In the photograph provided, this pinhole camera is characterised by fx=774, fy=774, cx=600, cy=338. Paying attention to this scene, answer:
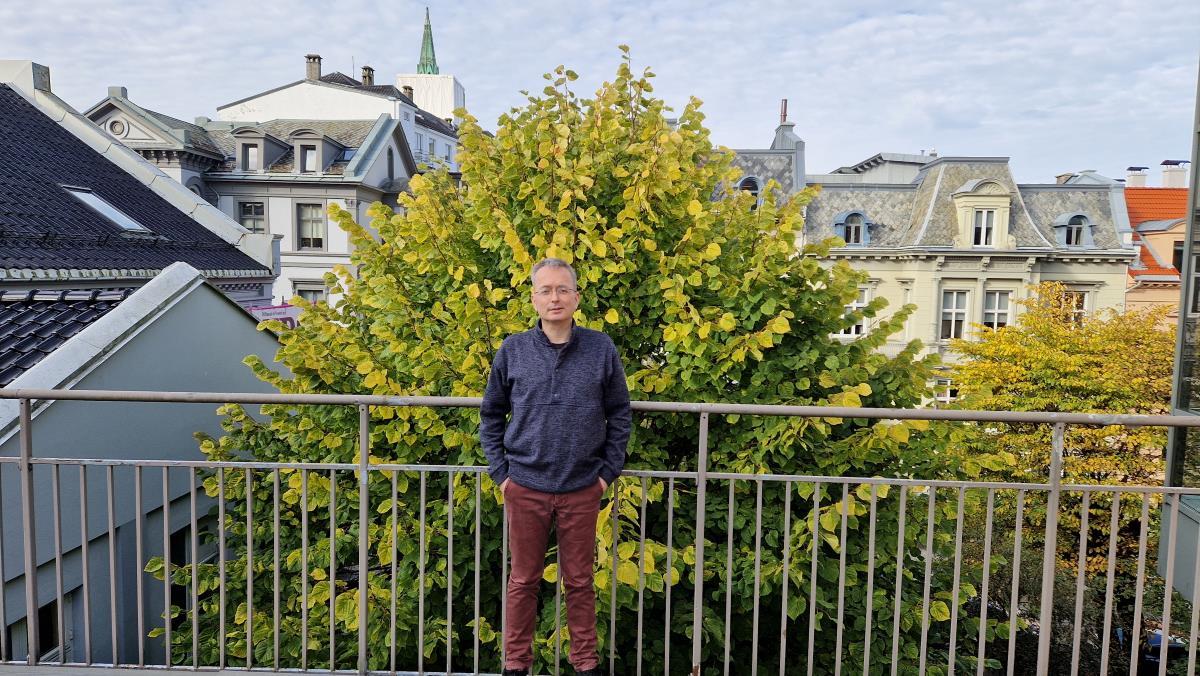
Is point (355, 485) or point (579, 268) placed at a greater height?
point (579, 268)

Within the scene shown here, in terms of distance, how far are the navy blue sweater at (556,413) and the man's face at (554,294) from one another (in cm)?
13

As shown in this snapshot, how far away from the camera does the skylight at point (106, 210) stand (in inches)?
527

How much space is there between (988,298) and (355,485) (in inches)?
1236

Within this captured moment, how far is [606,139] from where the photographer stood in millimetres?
5863

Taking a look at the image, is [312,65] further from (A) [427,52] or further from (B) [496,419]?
(A) [427,52]

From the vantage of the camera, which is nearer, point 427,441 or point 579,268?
point 579,268

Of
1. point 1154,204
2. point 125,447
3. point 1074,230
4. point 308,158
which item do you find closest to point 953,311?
point 1074,230

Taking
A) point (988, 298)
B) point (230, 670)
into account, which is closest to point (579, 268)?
point (230, 670)

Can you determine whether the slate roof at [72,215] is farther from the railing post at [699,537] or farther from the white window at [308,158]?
the white window at [308,158]

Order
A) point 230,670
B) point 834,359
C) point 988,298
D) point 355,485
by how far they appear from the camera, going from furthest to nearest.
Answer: point 988,298 < point 355,485 < point 834,359 < point 230,670

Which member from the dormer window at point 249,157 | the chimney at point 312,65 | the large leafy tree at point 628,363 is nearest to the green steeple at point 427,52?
the chimney at point 312,65

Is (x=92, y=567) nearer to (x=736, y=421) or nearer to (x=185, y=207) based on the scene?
(x=736, y=421)

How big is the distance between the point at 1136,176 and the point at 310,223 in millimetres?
40546

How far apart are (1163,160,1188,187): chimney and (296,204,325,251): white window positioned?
136ft
